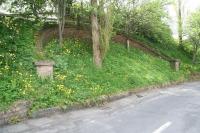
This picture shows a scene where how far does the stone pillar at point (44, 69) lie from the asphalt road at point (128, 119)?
84.2 inches

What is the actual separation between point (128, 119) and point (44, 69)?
13.4 ft

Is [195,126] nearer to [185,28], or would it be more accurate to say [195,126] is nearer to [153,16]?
[153,16]

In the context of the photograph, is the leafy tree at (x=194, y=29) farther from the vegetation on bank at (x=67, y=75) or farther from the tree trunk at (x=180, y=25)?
the vegetation on bank at (x=67, y=75)

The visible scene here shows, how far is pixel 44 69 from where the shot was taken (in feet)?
46.9

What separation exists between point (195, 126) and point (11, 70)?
7.07 metres

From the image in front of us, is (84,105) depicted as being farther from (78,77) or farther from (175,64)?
(175,64)

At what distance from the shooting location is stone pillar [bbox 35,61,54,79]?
14195 millimetres

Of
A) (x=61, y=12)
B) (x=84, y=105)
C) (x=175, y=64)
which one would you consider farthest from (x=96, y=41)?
(x=175, y=64)

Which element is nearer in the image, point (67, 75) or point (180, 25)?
point (67, 75)

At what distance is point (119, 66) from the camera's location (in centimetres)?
2047

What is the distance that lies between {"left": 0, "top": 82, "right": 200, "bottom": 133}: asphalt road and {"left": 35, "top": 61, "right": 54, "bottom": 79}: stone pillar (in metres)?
2.14

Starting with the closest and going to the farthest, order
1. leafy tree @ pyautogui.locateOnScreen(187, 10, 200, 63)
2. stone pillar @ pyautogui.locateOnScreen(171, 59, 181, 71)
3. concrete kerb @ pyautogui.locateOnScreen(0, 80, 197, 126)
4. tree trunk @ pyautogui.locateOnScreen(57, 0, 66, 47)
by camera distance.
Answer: concrete kerb @ pyautogui.locateOnScreen(0, 80, 197, 126) < tree trunk @ pyautogui.locateOnScreen(57, 0, 66, 47) < stone pillar @ pyautogui.locateOnScreen(171, 59, 181, 71) < leafy tree @ pyautogui.locateOnScreen(187, 10, 200, 63)

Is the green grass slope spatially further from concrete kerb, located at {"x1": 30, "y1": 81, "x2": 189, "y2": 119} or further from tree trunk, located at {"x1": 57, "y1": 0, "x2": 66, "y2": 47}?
tree trunk, located at {"x1": 57, "y1": 0, "x2": 66, "y2": 47}

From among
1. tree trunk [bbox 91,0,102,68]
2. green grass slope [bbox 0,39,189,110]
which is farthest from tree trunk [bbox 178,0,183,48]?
tree trunk [bbox 91,0,102,68]
